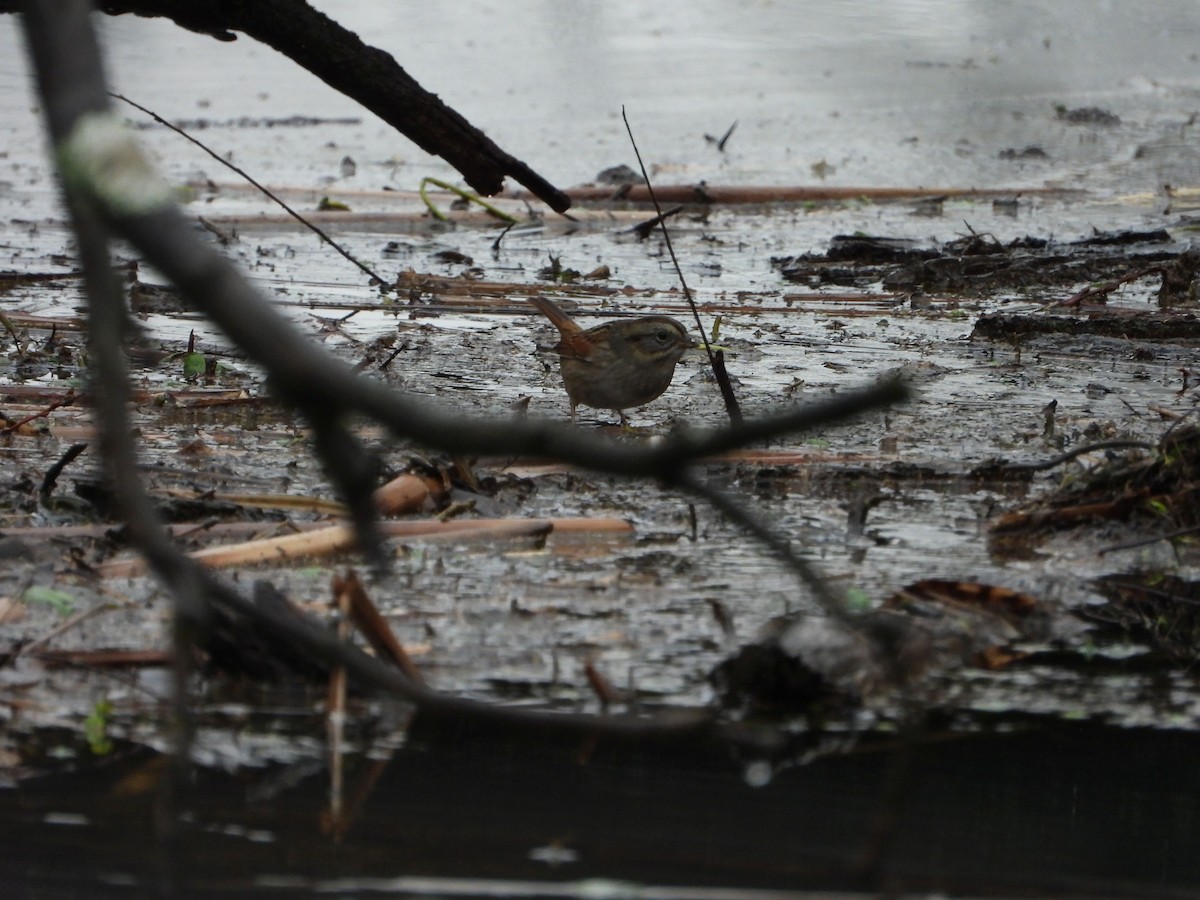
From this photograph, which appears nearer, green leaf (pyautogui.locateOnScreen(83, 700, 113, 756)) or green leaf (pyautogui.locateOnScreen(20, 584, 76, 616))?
green leaf (pyautogui.locateOnScreen(83, 700, 113, 756))

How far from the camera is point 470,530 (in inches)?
162

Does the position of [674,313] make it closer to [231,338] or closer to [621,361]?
[621,361]

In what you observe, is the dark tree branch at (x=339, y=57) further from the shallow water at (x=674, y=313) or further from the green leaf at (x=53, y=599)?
the green leaf at (x=53, y=599)

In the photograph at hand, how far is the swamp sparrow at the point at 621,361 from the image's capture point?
574 centimetres

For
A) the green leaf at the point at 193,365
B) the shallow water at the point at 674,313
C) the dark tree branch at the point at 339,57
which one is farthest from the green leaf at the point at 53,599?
the green leaf at the point at 193,365

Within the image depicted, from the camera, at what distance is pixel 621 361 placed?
5715 mm

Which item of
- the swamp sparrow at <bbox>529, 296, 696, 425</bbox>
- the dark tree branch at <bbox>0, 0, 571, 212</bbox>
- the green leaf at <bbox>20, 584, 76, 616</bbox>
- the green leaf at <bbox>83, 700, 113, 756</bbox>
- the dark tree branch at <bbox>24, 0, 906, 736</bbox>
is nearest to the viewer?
the dark tree branch at <bbox>24, 0, 906, 736</bbox>

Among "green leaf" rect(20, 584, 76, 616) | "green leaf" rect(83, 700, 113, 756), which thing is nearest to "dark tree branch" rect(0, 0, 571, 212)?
"green leaf" rect(20, 584, 76, 616)

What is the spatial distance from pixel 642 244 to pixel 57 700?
768cm

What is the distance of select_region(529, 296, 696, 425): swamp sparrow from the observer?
5.74 m

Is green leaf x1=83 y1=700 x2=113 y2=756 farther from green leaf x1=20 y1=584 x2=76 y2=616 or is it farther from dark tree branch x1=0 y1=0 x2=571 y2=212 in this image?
dark tree branch x1=0 y1=0 x2=571 y2=212

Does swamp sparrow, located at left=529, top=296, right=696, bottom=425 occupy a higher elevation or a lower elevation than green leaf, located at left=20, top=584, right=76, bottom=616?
higher

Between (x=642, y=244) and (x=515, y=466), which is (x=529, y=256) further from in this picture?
(x=515, y=466)

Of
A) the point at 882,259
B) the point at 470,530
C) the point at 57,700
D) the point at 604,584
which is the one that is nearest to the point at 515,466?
the point at 470,530
